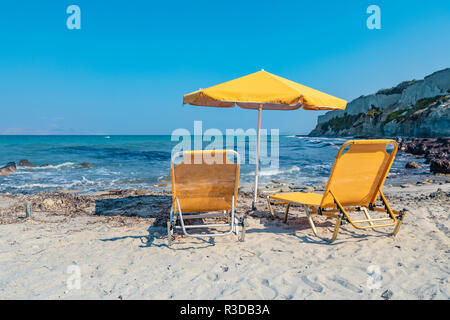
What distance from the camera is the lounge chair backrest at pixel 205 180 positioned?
3.65 metres

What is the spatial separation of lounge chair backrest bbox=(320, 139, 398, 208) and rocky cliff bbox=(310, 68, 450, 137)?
36974 millimetres

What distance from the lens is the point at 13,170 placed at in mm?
14133

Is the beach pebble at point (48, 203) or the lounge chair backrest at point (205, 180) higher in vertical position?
the lounge chair backrest at point (205, 180)

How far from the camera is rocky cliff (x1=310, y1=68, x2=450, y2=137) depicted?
35.7 metres

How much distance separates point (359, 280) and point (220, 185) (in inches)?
77.0

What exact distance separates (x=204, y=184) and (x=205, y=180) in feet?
0.19

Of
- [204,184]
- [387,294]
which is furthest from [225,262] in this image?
[387,294]

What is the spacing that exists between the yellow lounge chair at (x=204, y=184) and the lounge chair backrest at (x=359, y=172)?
1.22 m

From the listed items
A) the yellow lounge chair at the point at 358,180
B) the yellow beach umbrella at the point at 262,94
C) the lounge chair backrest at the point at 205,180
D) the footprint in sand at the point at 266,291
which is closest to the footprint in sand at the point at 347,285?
the footprint in sand at the point at 266,291

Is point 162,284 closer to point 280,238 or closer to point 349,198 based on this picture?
point 280,238

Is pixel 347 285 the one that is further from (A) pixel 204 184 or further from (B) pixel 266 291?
(A) pixel 204 184

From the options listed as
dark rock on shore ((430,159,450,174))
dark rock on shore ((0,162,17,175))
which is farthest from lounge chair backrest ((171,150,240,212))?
dark rock on shore ((0,162,17,175))

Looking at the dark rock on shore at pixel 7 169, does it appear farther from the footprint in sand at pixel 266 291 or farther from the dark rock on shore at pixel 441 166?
the dark rock on shore at pixel 441 166
